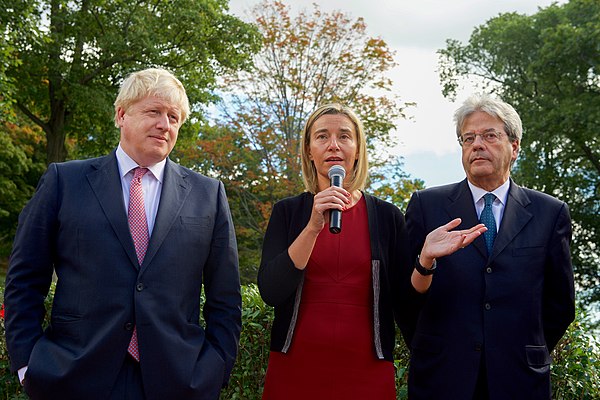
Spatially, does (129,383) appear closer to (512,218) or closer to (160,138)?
(160,138)

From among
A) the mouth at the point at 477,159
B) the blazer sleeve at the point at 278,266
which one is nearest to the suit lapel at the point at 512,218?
the mouth at the point at 477,159

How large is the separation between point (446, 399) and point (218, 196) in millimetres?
1587

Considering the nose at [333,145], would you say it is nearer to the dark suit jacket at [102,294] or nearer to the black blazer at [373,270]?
the black blazer at [373,270]

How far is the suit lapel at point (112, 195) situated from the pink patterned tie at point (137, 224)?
0.05 m

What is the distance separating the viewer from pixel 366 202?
382 cm

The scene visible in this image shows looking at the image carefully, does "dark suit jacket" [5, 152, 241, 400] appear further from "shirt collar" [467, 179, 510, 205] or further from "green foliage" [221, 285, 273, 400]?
"green foliage" [221, 285, 273, 400]

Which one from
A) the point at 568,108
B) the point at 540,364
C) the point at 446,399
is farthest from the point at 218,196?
the point at 568,108

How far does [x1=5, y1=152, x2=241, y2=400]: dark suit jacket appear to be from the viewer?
3.13 metres

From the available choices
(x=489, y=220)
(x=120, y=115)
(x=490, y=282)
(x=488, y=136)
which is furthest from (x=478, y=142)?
(x=120, y=115)

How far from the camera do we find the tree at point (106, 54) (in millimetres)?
22094

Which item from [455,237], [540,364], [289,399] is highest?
[455,237]

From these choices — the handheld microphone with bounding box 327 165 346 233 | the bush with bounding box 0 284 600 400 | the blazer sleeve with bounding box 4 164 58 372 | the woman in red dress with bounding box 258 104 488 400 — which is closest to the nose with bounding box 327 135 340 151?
the woman in red dress with bounding box 258 104 488 400

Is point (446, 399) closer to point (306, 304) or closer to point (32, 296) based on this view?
point (306, 304)

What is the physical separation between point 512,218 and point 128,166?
206 cm
